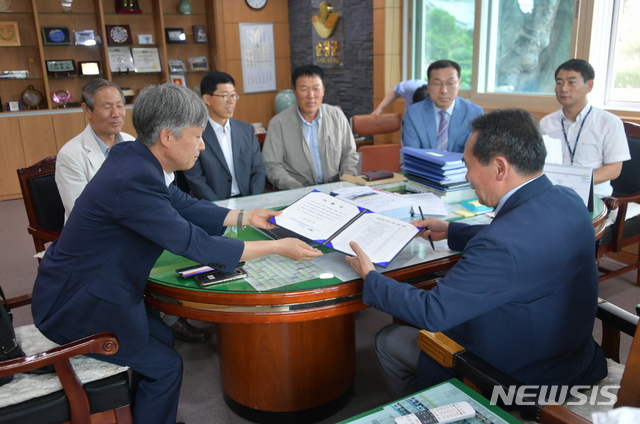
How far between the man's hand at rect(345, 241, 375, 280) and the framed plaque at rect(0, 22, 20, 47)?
5.85 meters

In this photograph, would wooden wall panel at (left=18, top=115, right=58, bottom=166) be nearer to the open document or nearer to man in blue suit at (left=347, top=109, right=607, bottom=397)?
the open document

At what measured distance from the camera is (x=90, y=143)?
2592 mm

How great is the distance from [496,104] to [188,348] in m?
3.47

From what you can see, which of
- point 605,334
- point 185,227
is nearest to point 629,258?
point 605,334

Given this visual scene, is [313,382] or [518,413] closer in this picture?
[518,413]

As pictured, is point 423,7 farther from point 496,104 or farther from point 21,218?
point 21,218

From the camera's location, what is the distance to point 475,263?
1299 millimetres

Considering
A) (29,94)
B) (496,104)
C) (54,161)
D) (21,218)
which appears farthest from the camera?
(29,94)

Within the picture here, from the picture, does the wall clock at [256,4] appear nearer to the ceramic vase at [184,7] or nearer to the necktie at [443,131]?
the ceramic vase at [184,7]

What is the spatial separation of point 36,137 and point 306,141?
415 cm

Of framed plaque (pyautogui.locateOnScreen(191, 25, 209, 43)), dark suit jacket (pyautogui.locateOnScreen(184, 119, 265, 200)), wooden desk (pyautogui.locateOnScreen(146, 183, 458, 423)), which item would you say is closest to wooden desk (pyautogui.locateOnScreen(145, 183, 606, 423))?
wooden desk (pyautogui.locateOnScreen(146, 183, 458, 423))

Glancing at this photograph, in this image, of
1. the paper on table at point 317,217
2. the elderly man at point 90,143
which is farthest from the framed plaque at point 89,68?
the paper on table at point 317,217

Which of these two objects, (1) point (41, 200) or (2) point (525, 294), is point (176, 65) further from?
(2) point (525, 294)

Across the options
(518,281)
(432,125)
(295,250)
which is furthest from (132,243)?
(432,125)
